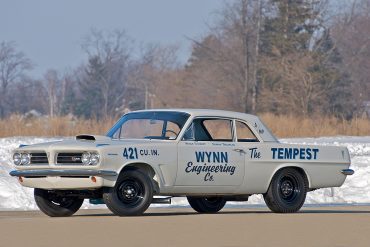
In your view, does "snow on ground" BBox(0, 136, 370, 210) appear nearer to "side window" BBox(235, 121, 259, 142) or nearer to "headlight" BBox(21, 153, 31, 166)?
"side window" BBox(235, 121, 259, 142)

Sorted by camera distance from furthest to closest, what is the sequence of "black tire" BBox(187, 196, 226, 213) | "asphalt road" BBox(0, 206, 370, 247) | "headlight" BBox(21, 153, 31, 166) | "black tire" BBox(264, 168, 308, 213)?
1. "black tire" BBox(187, 196, 226, 213)
2. "black tire" BBox(264, 168, 308, 213)
3. "headlight" BBox(21, 153, 31, 166)
4. "asphalt road" BBox(0, 206, 370, 247)

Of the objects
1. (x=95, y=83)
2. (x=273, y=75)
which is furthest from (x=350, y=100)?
(x=95, y=83)

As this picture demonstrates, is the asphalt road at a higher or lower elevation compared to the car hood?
lower

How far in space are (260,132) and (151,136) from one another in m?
1.88

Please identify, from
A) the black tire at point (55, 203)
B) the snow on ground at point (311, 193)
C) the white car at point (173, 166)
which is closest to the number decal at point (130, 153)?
the white car at point (173, 166)

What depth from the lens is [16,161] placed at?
16406mm

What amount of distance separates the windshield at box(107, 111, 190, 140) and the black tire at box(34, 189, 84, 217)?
1116 millimetres

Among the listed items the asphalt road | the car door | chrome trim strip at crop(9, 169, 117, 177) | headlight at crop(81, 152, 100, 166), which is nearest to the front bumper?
chrome trim strip at crop(9, 169, 117, 177)

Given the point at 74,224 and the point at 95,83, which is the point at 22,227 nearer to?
the point at 74,224

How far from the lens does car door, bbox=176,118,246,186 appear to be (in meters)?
16.5

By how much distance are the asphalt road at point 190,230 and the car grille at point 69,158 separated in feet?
2.49

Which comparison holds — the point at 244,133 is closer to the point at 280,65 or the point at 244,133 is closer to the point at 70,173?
the point at 70,173

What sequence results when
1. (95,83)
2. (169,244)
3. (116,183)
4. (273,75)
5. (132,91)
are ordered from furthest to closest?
(132,91)
(95,83)
(273,75)
(116,183)
(169,244)

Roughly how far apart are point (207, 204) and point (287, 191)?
124 cm
